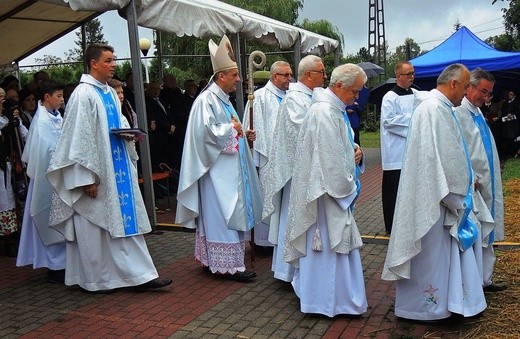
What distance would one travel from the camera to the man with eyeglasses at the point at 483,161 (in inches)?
195

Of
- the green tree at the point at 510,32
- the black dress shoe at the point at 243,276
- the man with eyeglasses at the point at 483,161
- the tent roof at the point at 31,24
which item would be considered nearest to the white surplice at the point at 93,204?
the black dress shoe at the point at 243,276

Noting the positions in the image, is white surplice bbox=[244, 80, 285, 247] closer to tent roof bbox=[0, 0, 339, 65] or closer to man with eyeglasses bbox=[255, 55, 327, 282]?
man with eyeglasses bbox=[255, 55, 327, 282]

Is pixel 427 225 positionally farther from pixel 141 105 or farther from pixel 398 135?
pixel 141 105

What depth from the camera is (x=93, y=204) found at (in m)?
5.55

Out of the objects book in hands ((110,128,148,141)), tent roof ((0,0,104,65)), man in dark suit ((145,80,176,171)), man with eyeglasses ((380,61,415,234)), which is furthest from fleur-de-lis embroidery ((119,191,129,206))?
man in dark suit ((145,80,176,171))

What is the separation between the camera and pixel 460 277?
14.4 feet

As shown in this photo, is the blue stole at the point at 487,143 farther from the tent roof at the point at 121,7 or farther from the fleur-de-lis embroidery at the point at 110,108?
the tent roof at the point at 121,7

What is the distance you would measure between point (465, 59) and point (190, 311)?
34.5ft

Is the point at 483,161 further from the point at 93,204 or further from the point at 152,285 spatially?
the point at 93,204

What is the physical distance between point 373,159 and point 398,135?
9778 mm

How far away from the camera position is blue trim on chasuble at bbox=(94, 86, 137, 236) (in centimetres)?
558

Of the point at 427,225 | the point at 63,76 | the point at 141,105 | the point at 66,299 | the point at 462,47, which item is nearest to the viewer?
the point at 427,225

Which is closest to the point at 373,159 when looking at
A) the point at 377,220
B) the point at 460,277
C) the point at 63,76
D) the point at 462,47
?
the point at 462,47

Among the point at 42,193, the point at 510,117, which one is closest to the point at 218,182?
the point at 42,193
